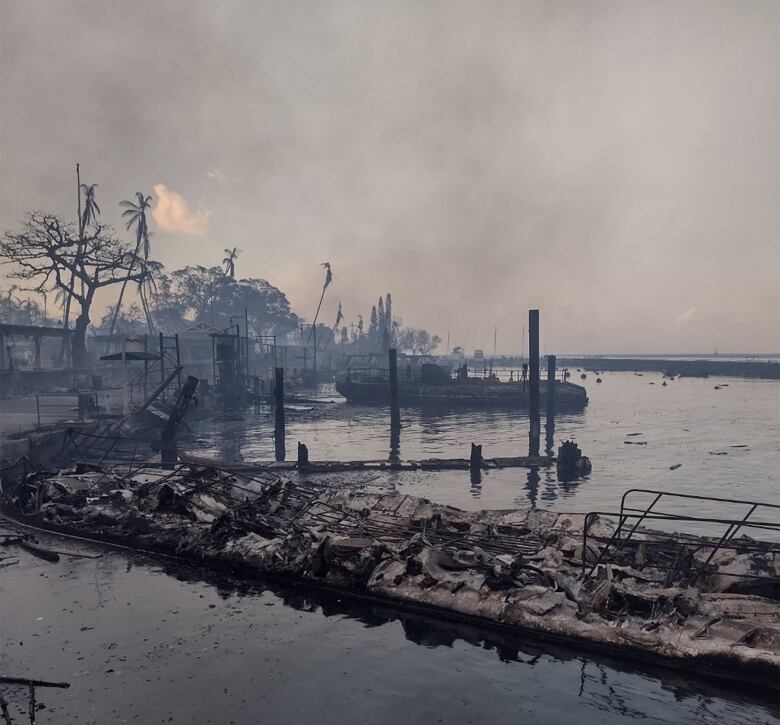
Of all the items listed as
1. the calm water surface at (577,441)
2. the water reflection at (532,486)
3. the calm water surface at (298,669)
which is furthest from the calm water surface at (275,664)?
the water reflection at (532,486)

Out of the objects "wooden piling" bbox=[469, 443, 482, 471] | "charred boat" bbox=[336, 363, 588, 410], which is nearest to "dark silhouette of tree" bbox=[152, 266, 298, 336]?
"charred boat" bbox=[336, 363, 588, 410]

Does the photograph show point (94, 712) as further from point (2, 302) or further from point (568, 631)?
point (2, 302)

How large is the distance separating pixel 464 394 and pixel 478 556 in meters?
A: 41.3

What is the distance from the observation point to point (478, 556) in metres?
10.2

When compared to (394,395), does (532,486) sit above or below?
below

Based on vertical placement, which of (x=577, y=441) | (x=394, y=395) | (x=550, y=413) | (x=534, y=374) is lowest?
(x=577, y=441)

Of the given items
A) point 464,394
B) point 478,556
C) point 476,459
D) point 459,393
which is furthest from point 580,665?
point 464,394

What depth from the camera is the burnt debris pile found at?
7.93 metres

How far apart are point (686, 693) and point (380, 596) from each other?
5.17 meters

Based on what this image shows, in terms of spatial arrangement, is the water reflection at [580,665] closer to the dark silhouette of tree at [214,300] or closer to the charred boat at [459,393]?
the charred boat at [459,393]

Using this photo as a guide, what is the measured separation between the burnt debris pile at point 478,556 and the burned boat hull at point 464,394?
36.4m

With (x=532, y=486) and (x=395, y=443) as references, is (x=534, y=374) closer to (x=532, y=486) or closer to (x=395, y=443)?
(x=395, y=443)

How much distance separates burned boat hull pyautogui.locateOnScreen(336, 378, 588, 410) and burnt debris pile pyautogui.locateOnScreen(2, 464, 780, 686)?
3642 cm

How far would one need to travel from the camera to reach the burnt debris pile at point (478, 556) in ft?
26.0
